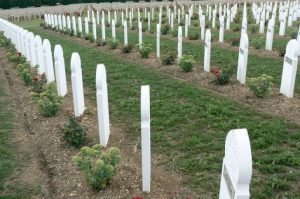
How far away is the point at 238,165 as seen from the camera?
95.0 inches

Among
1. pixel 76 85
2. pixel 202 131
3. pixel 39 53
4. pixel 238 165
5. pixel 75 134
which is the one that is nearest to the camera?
pixel 238 165

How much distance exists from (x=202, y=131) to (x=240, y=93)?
2271mm

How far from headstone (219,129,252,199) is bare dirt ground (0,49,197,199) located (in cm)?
171

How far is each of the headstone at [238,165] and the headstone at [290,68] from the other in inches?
198

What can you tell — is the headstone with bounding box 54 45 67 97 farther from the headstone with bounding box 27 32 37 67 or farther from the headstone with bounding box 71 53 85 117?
the headstone with bounding box 27 32 37 67

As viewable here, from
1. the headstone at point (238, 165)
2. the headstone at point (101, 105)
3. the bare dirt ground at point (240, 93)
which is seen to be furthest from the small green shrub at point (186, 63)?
the headstone at point (238, 165)

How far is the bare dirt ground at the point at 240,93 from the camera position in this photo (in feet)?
22.1

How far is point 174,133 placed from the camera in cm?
601

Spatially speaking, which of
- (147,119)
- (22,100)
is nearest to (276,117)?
(147,119)

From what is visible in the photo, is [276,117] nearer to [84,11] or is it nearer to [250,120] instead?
A: [250,120]

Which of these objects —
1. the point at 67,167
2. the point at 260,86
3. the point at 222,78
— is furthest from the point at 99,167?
the point at 222,78

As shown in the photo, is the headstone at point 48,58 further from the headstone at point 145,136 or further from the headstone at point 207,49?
the headstone at point 145,136

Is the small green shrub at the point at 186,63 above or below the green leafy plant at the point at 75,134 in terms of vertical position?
above

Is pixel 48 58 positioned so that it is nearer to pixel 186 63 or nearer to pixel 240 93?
pixel 186 63
